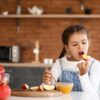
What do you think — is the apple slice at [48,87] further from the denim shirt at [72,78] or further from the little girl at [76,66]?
the denim shirt at [72,78]

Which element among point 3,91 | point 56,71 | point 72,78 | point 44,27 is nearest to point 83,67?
point 72,78

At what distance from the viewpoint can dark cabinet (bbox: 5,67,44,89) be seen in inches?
179

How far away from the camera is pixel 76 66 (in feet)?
6.26

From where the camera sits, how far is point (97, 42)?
503cm

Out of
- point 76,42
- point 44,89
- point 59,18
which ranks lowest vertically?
point 44,89

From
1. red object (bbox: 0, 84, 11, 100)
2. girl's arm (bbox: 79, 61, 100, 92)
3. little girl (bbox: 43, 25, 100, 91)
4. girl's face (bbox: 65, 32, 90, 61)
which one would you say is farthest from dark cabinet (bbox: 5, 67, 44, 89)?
red object (bbox: 0, 84, 11, 100)

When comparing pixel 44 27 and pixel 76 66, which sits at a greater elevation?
pixel 44 27

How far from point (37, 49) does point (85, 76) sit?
10.4 ft

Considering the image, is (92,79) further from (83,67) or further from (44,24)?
(44,24)

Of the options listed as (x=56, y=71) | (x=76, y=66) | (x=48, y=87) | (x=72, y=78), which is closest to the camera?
(x=48, y=87)

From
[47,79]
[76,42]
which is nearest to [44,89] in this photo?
[47,79]

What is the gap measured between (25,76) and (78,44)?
2562 millimetres

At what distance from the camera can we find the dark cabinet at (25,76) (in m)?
4.55

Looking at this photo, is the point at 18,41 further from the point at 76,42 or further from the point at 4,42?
the point at 76,42
